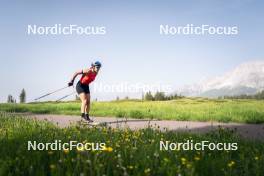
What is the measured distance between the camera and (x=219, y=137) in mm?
8469

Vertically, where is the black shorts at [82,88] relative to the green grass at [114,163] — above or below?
above

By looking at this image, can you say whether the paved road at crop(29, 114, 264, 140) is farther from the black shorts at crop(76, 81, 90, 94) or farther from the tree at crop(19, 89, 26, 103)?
the tree at crop(19, 89, 26, 103)

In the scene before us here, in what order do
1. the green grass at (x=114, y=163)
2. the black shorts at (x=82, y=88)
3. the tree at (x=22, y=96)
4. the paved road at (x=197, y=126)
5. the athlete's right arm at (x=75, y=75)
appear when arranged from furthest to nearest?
the tree at (x=22, y=96), the black shorts at (x=82, y=88), the athlete's right arm at (x=75, y=75), the paved road at (x=197, y=126), the green grass at (x=114, y=163)

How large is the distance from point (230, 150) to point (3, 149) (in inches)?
146

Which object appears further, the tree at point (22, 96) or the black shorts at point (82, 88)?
the tree at point (22, 96)

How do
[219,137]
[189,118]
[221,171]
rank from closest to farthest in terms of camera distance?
1. [221,171]
2. [219,137]
3. [189,118]

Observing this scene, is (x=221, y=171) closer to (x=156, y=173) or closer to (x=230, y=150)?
(x=156, y=173)

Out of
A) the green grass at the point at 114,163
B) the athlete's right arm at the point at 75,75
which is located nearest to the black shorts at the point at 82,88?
the athlete's right arm at the point at 75,75

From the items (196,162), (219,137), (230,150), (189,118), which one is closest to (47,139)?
(196,162)

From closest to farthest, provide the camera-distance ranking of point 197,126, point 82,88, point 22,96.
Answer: point 197,126 < point 82,88 < point 22,96

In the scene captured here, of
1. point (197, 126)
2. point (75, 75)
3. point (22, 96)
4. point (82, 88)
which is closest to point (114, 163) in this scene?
point (197, 126)

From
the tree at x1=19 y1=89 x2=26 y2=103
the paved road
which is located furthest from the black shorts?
the tree at x1=19 y1=89 x2=26 y2=103

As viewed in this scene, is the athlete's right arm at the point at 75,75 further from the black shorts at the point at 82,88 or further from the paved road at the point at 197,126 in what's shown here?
the paved road at the point at 197,126

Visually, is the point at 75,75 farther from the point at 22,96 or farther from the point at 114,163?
the point at 22,96
